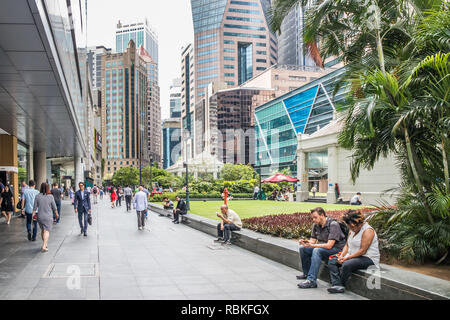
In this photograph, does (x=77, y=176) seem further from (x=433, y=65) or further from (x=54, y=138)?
(x=433, y=65)

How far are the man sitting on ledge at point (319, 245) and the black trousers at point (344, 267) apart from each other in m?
0.25

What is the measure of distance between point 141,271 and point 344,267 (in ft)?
12.7

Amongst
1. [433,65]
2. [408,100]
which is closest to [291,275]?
[408,100]

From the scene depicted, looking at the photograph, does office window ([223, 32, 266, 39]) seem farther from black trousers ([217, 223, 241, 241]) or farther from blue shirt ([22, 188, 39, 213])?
Answer: black trousers ([217, 223, 241, 241])

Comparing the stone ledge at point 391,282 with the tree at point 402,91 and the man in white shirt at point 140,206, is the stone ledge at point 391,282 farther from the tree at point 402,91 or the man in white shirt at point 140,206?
the man in white shirt at point 140,206

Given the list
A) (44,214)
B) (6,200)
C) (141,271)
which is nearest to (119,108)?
(6,200)

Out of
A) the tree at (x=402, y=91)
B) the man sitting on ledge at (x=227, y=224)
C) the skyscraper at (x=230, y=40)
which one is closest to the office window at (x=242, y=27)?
the skyscraper at (x=230, y=40)

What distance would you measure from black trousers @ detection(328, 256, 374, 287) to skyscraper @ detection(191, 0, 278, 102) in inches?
5457

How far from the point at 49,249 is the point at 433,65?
9.71m

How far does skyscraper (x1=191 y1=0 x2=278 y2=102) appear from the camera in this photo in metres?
144

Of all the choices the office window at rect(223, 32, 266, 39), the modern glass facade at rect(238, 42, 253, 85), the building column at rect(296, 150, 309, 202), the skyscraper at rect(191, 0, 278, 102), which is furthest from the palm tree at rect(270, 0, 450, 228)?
the office window at rect(223, 32, 266, 39)

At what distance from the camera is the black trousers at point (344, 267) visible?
638cm

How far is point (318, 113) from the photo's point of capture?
75.2 m

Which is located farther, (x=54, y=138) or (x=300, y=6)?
(x=54, y=138)
